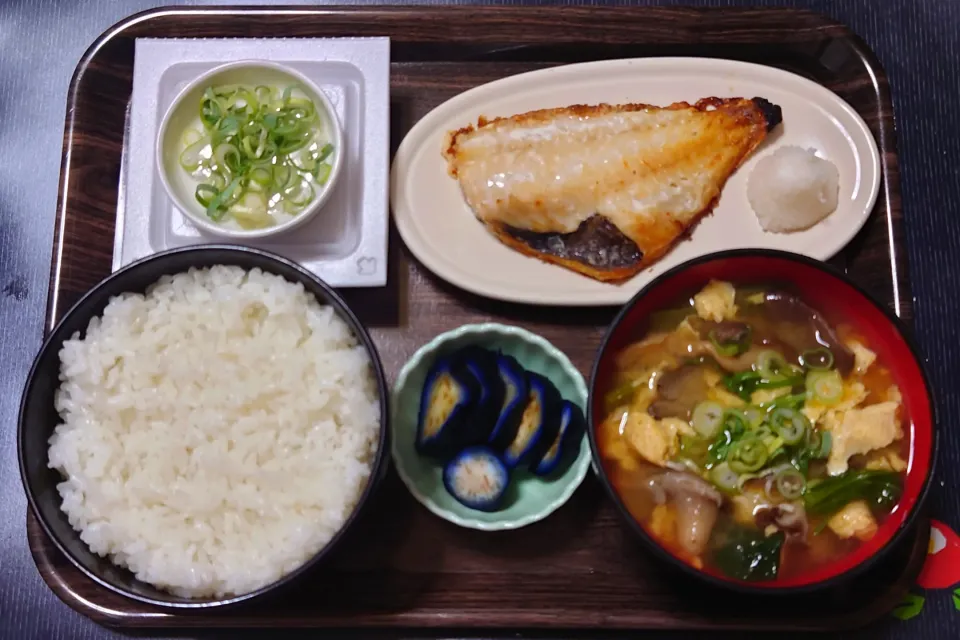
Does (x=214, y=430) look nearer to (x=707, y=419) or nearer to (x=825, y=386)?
(x=707, y=419)

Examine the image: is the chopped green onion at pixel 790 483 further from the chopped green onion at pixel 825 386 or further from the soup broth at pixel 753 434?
the chopped green onion at pixel 825 386

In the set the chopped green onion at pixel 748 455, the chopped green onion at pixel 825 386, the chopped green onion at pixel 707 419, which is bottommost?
the chopped green onion at pixel 748 455

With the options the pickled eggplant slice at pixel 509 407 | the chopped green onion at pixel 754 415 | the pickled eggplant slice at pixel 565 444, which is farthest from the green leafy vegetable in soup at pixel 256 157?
the chopped green onion at pixel 754 415

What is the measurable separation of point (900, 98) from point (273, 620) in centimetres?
251

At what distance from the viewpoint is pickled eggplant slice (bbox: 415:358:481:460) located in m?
2.00

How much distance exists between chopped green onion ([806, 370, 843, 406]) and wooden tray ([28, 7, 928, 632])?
472 millimetres

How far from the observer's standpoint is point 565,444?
2.04m

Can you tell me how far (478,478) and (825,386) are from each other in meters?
0.90

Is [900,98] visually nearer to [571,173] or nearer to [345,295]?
[571,173]

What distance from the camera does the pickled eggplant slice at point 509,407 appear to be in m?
2.05

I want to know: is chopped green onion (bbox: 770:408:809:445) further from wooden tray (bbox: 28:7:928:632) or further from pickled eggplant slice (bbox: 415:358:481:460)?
pickled eggplant slice (bbox: 415:358:481:460)

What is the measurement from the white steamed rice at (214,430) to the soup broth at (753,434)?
68 cm

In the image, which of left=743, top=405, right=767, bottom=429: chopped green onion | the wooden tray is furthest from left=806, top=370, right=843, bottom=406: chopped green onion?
the wooden tray

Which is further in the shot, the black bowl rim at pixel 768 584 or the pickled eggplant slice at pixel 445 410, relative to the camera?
the pickled eggplant slice at pixel 445 410
